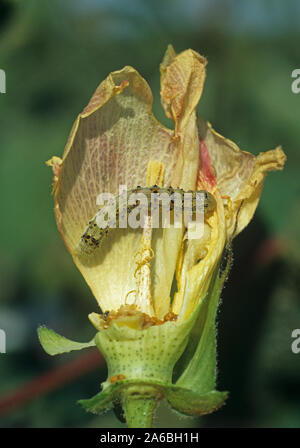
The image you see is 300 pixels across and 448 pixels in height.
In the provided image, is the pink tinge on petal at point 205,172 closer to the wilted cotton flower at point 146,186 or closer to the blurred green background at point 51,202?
the wilted cotton flower at point 146,186

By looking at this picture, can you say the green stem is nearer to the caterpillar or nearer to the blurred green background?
the caterpillar

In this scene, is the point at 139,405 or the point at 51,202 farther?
the point at 51,202

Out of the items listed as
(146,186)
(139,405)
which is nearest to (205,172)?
(146,186)

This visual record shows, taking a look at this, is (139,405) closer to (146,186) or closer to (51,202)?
(146,186)

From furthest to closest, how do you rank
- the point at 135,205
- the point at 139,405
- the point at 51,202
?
the point at 51,202, the point at 135,205, the point at 139,405

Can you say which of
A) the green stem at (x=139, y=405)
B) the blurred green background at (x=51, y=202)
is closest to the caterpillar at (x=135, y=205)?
the green stem at (x=139, y=405)
